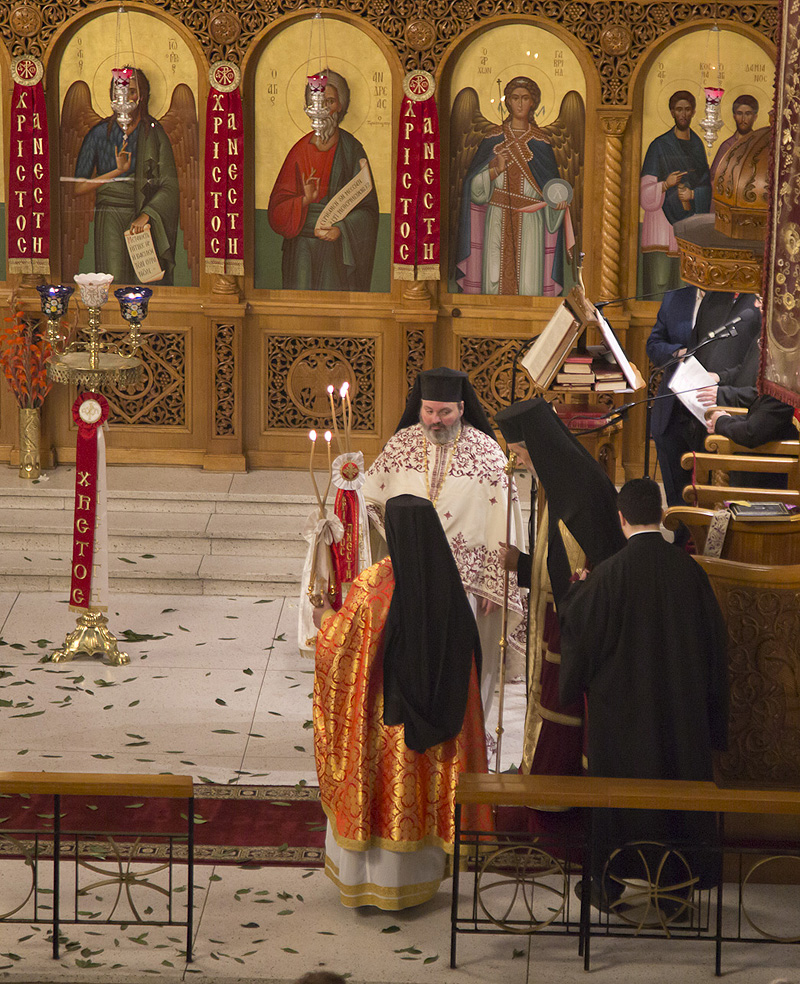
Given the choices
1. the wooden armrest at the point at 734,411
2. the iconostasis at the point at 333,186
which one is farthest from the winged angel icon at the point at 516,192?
the wooden armrest at the point at 734,411

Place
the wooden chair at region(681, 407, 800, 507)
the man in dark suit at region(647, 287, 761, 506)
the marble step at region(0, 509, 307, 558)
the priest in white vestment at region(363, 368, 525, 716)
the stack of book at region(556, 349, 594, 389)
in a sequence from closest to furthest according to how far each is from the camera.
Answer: the stack of book at region(556, 349, 594, 389), the wooden chair at region(681, 407, 800, 507), the priest in white vestment at region(363, 368, 525, 716), the man in dark suit at region(647, 287, 761, 506), the marble step at region(0, 509, 307, 558)

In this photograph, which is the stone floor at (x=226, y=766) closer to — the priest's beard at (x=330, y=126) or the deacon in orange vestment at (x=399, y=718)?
the deacon in orange vestment at (x=399, y=718)

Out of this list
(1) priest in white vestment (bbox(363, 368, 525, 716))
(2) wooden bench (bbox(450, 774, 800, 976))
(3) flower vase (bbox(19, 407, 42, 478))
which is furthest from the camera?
(3) flower vase (bbox(19, 407, 42, 478))

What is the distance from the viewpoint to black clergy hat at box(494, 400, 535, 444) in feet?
19.4

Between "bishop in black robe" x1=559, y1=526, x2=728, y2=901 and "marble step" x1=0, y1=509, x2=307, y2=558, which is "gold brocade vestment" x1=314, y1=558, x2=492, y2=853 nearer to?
"bishop in black robe" x1=559, y1=526, x2=728, y2=901

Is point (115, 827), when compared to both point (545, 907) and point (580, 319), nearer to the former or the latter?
point (545, 907)

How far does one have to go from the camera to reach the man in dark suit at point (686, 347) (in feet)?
29.4

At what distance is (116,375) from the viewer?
8.48m

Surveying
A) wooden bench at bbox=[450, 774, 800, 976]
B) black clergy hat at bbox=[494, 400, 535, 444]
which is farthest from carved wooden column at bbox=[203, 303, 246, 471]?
wooden bench at bbox=[450, 774, 800, 976]

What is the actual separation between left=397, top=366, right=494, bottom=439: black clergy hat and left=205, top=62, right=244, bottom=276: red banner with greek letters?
3.71 metres

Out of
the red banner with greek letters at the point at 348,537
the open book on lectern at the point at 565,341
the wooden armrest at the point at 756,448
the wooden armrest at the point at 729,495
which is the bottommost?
the red banner with greek letters at the point at 348,537

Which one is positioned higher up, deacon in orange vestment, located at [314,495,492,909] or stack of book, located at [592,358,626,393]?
stack of book, located at [592,358,626,393]

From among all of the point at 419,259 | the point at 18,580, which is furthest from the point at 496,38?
the point at 18,580

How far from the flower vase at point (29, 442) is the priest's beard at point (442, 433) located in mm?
4235
